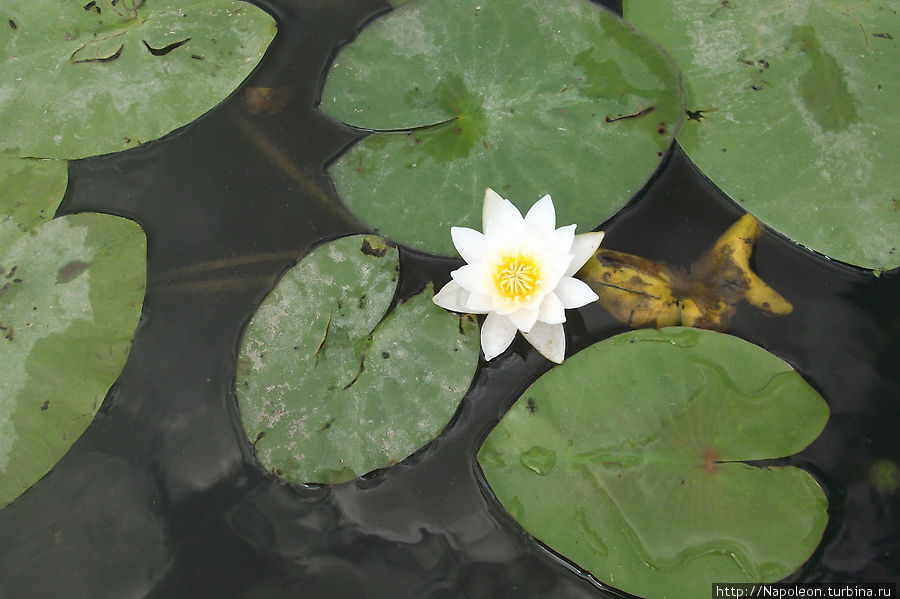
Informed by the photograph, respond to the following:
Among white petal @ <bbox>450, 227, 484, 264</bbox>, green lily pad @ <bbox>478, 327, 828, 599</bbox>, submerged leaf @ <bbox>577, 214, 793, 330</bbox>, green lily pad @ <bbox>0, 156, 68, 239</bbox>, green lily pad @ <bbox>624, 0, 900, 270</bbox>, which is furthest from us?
green lily pad @ <bbox>0, 156, 68, 239</bbox>

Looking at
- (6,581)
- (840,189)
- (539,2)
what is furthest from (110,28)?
(840,189)

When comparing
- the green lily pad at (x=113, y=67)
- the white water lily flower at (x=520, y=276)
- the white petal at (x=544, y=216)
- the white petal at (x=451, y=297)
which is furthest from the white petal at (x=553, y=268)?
the green lily pad at (x=113, y=67)

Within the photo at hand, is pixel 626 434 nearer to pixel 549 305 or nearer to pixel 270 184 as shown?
pixel 549 305

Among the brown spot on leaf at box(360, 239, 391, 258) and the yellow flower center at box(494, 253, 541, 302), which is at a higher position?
the yellow flower center at box(494, 253, 541, 302)

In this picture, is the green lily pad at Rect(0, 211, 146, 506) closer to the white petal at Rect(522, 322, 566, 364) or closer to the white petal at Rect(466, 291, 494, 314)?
the white petal at Rect(466, 291, 494, 314)

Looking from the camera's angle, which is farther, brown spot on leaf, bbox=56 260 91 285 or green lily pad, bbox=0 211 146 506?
brown spot on leaf, bbox=56 260 91 285

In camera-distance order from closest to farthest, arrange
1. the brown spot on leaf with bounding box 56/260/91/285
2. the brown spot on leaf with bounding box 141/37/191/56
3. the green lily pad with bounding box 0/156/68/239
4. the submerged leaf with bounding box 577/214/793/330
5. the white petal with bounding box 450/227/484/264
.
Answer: the white petal with bounding box 450/227/484/264 → the submerged leaf with bounding box 577/214/793/330 → the brown spot on leaf with bounding box 56/260/91/285 → the green lily pad with bounding box 0/156/68/239 → the brown spot on leaf with bounding box 141/37/191/56

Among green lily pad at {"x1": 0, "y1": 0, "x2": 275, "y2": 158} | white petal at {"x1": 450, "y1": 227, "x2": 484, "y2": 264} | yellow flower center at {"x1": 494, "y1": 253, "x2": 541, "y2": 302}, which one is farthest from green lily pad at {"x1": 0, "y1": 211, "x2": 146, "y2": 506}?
yellow flower center at {"x1": 494, "y1": 253, "x2": 541, "y2": 302}

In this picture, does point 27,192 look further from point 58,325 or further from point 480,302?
point 480,302
